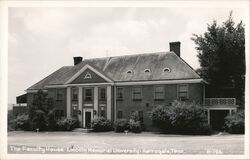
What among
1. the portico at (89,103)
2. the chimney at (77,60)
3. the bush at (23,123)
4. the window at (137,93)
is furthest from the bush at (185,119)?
the chimney at (77,60)

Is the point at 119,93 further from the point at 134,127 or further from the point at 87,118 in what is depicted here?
the point at 134,127

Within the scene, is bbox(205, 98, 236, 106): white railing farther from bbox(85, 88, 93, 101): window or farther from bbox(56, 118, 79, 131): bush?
bbox(56, 118, 79, 131): bush

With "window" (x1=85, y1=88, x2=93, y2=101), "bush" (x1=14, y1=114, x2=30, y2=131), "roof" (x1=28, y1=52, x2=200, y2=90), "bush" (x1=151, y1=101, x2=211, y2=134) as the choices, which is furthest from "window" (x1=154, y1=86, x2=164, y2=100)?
"bush" (x1=14, y1=114, x2=30, y2=131)

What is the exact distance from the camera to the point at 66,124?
28328mm

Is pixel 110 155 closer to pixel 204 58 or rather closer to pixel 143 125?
pixel 143 125

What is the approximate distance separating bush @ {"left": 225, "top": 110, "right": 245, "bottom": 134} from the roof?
12.8ft

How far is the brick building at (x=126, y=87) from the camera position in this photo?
26747 millimetres

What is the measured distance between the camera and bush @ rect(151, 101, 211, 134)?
2388 cm

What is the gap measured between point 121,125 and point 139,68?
5429 mm

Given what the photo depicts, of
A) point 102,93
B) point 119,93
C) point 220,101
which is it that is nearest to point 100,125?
point 102,93

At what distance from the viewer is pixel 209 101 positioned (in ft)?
88.1

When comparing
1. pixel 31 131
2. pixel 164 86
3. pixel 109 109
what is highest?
pixel 164 86

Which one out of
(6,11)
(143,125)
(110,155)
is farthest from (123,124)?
(6,11)

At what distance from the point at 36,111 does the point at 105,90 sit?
19.3ft
